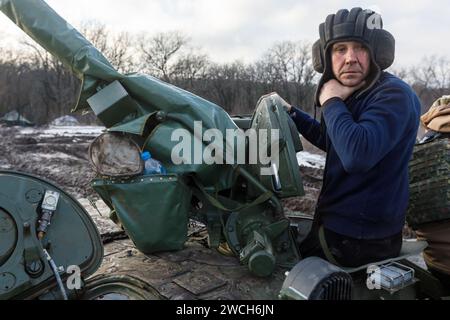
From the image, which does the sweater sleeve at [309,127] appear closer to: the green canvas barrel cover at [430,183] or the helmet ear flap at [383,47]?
the green canvas barrel cover at [430,183]

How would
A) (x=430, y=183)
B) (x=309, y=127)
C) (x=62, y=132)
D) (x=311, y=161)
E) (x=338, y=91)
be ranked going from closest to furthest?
(x=338, y=91), (x=430, y=183), (x=309, y=127), (x=311, y=161), (x=62, y=132)

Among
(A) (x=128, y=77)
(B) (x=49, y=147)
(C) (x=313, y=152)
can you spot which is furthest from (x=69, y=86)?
(A) (x=128, y=77)

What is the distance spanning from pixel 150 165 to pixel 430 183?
1722 mm

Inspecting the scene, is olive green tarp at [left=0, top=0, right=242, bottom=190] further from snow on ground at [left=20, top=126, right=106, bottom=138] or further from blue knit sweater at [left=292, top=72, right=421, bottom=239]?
snow on ground at [left=20, top=126, right=106, bottom=138]

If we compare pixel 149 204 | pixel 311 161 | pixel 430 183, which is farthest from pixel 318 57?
pixel 311 161

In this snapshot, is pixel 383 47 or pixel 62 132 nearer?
pixel 383 47

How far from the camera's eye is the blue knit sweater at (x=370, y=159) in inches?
87.2

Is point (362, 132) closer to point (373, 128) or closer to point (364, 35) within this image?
point (373, 128)

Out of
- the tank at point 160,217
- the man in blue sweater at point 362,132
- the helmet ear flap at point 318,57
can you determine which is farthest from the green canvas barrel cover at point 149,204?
the helmet ear flap at point 318,57

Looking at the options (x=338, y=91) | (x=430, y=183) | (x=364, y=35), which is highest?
(x=364, y=35)

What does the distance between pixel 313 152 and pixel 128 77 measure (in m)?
16.6

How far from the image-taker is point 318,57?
8.56 feet

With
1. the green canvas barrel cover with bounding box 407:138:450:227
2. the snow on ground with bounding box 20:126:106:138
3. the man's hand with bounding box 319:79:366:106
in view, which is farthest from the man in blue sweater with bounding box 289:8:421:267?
the snow on ground with bounding box 20:126:106:138
